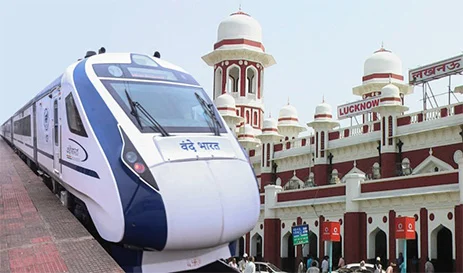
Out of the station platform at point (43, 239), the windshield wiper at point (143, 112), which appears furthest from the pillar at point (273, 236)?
the windshield wiper at point (143, 112)

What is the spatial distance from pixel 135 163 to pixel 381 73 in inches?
1362

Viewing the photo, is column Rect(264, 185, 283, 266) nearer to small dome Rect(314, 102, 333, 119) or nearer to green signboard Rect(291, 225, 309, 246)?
small dome Rect(314, 102, 333, 119)

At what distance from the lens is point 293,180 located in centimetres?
3516

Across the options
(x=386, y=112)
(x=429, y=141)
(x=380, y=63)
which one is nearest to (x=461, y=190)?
(x=429, y=141)

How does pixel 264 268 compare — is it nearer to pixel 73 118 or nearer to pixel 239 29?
pixel 73 118

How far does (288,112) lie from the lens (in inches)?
1831

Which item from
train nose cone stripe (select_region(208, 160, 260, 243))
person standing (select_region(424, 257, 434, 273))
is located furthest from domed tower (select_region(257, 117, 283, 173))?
train nose cone stripe (select_region(208, 160, 260, 243))

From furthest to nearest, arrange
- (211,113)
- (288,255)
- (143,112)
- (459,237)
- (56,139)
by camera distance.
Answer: (288,255) < (459,237) < (56,139) < (211,113) < (143,112)

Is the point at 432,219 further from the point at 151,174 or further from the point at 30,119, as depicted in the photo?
the point at 151,174

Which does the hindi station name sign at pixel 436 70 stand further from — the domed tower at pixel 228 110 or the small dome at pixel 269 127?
the domed tower at pixel 228 110

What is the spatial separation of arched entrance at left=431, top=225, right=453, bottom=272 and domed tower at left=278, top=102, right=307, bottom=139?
20.3 meters

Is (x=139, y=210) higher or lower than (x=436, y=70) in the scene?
lower

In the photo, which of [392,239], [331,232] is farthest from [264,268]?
[392,239]

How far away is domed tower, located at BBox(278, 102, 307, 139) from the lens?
4434 centimetres
